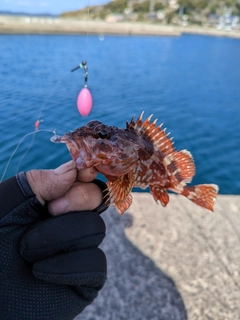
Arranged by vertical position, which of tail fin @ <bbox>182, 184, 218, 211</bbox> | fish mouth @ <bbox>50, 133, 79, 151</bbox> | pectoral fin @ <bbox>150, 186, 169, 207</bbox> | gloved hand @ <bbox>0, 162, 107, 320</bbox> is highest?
fish mouth @ <bbox>50, 133, 79, 151</bbox>

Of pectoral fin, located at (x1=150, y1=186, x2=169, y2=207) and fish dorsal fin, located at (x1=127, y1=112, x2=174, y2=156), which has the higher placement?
fish dorsal fin, located at (x1=127, y1=112, x2=174, y2=156)

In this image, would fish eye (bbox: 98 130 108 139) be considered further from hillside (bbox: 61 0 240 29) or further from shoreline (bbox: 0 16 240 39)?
hillside (bbox: 61 0 240 29)

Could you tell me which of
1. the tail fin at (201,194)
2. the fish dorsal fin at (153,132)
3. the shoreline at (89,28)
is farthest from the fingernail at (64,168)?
the shoreline at (89,28)

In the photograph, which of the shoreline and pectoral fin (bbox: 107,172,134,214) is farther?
the shoreline

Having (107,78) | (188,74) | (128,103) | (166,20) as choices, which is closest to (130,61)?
(188,74)

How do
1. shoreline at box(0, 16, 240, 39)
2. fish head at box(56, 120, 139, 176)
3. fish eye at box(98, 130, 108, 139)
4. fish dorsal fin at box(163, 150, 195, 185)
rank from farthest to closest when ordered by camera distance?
1. shoreline at box(0, 16, 240, 39)
2. fish dorsal fin at box(163, 150, 195, 185)
3. fish eye at box(98, 130, 108, 139)
4. fish head at box(56, 120, 139, 176)

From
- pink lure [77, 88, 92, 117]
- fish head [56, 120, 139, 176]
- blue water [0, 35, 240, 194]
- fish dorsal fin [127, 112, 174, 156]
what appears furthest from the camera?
blue water [0, 35, 240, 194]

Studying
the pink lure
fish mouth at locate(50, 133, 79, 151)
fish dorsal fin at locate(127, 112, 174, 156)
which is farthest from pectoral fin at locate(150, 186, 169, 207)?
the pink lure
